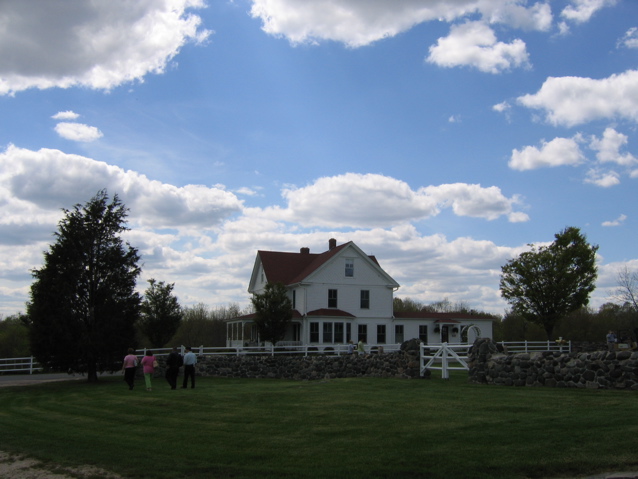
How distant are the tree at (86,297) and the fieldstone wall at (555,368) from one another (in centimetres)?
1520

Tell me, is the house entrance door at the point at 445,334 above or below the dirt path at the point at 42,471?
above

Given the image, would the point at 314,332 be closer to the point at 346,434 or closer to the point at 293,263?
the point at 293,263

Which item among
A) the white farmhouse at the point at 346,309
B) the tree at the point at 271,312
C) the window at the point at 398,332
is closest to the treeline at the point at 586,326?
the white farmhouse at the point at 346,309

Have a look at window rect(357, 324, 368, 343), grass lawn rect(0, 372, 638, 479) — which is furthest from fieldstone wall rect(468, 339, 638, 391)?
window rect(357, 324, 368, 343)

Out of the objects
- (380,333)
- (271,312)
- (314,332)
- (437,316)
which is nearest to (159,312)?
(271,312)

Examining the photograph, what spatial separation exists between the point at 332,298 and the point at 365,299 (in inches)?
109

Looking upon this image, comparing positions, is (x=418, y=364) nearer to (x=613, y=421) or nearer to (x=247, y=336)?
(x=613, y=421)

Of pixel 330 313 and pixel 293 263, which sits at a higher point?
pixel 293 263

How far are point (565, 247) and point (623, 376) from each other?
2821 centimetres

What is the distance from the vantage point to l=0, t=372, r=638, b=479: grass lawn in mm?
7805

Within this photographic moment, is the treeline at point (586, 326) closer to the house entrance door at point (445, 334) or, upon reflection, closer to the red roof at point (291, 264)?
the house entrance door at point (445, 334)

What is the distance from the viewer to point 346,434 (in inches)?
387

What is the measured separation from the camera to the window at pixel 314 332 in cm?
4034

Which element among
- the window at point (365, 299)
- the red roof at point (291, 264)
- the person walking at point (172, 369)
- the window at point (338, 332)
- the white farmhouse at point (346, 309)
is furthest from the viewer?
the window at point (365, 299)
